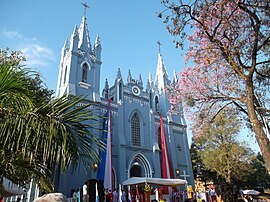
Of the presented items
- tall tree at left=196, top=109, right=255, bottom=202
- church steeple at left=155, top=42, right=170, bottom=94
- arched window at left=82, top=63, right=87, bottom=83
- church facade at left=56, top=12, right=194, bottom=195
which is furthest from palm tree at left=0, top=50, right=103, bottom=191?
church steeple at left=155, top=42, right=170, bottom=94

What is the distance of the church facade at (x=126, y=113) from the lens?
63.3 feet

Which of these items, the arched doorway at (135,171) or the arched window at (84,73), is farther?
the arched doorway at (135,171)

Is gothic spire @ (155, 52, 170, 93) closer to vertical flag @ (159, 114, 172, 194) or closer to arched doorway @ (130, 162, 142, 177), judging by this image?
vertical flag @ (159, 114, 172, 194)

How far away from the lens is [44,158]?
9.11 ft

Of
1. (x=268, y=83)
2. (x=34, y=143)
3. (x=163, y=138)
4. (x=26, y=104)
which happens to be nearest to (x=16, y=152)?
(x=34, y=143)

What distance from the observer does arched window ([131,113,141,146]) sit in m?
21.4

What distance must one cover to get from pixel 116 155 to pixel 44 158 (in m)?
16.9

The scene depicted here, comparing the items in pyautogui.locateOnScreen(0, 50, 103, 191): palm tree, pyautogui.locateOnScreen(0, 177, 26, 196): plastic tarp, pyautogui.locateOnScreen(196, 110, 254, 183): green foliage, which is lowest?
pyautogui.locateOnScreen(0, 177, 26, 196): plastic tarp

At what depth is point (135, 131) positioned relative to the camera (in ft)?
71.6

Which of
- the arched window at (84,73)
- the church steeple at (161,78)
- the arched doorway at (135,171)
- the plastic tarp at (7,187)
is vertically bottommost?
the plastic tarp at (7,187)

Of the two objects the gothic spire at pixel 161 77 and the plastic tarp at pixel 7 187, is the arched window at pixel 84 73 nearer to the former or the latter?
the gothic spire at pixel 161 77

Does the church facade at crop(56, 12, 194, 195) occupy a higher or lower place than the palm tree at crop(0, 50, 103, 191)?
higher

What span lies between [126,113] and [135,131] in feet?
6.51

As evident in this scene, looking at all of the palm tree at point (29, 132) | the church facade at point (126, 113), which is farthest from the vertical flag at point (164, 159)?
the palm tree at point (29, 132)
